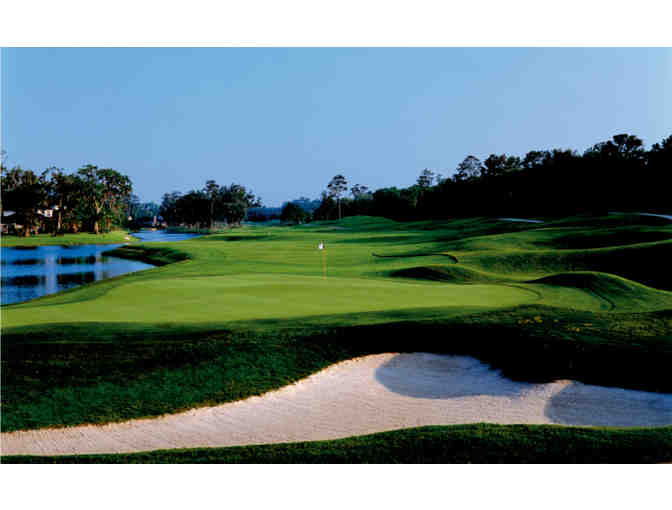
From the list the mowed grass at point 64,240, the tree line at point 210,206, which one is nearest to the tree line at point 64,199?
the mowed grass at point 64,240

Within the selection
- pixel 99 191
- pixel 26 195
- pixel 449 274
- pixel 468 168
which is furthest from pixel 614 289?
pixel 26 195

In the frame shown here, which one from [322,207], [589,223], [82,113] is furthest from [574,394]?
[322,207]

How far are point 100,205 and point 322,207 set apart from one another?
57.2m

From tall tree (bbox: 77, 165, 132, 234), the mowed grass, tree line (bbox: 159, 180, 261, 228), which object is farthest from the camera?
tree line (bbox: 159, 180, 261, 228)

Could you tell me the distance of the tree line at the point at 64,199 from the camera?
63469 mm

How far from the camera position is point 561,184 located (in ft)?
153

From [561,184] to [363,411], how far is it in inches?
1756

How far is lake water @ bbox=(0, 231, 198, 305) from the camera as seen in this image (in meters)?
24.9

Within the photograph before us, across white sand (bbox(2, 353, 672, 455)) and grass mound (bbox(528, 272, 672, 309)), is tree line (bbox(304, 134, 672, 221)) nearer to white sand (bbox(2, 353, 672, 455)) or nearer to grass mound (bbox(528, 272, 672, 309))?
grass mound (bbox(528, 272, 672, 309))

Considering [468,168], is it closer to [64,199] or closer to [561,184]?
[561,184]

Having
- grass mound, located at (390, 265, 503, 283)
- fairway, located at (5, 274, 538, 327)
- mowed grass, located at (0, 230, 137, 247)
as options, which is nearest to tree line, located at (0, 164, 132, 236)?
mowed grass, located at (0, 230, 137, 247)

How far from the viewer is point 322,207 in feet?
377
